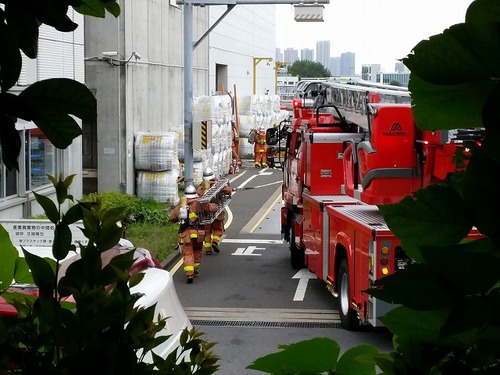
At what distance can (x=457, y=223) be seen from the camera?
1.07 m

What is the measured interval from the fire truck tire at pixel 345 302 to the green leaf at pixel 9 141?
34.8 feet

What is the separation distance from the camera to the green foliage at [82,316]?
146 centimetres

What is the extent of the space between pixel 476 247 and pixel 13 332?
3.02 feet

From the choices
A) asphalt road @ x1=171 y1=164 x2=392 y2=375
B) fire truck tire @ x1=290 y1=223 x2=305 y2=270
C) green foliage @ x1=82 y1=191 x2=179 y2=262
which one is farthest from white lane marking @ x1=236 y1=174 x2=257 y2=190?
fire truck tire @ x1=290 y1=223 x2=305 y2=270

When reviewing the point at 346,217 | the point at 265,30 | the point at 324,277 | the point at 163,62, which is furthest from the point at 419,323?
the point at 265,30

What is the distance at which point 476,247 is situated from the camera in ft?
3.54

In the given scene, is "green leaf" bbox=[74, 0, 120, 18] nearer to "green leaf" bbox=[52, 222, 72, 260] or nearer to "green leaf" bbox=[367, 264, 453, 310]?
"green leaf" bbox=[52, 222, 72, 260]

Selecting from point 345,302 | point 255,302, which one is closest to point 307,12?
point 255,302

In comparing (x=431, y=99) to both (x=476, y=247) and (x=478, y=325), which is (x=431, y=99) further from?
(x=478, y=325)

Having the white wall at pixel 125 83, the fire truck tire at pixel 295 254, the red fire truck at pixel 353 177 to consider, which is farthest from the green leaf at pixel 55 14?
the white wall at pixel 125 83

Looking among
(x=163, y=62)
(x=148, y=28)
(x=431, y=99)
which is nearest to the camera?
(x=431, y=99)

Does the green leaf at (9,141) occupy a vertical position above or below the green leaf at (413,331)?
above

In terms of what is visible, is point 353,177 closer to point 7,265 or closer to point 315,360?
point 7,265

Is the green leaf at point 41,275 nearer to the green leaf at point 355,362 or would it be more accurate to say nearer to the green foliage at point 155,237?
the green leaf at point 355,362
